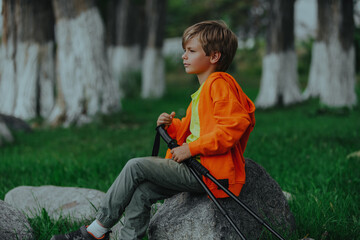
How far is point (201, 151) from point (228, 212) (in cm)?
48

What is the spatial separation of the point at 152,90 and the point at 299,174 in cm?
1187

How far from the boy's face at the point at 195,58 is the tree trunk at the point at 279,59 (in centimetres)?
869

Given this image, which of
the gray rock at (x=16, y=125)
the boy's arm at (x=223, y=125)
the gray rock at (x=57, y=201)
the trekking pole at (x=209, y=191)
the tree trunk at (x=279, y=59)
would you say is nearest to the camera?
the trekking pole at (x=209, y=191)

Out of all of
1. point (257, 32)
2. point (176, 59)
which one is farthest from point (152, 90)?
point (176, 59)

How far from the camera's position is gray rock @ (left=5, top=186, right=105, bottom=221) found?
12.3 feet

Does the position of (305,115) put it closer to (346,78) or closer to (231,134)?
(346,78)

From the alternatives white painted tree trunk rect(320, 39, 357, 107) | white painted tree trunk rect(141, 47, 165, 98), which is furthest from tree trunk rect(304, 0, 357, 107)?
white painted tree trunk rect(141, 47, 165, 98)

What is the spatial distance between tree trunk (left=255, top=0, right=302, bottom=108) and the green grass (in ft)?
5.03

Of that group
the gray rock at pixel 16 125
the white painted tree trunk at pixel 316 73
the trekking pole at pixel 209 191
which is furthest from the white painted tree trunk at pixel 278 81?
the trekking pole at pixel 209 191

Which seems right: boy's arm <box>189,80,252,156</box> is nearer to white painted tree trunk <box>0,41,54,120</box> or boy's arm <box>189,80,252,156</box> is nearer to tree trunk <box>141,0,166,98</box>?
white painted tree trunk <box>0,41,54,120</box>

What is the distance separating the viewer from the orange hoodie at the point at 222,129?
267 centimetres

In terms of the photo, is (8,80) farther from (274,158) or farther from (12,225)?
(12,225)

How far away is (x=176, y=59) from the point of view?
26.5 m

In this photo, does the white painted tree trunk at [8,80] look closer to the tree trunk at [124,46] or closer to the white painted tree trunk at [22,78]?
the white painted tree trunk at [22,78]
